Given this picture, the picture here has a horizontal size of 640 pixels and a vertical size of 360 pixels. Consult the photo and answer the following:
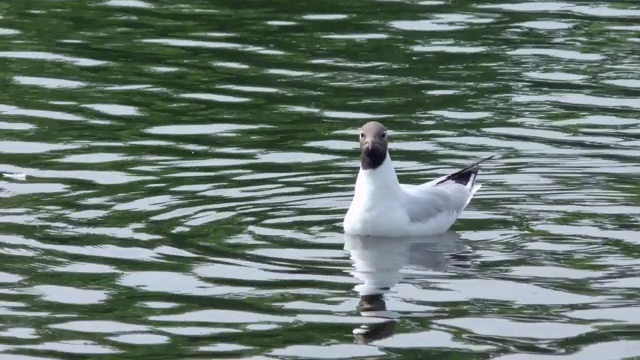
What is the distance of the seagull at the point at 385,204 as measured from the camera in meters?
15.9

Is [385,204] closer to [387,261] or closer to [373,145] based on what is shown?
[373,145]

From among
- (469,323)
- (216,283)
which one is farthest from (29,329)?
(469,323)

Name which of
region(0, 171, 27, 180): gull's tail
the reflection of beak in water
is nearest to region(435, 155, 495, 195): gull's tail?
the reflection of beak in water

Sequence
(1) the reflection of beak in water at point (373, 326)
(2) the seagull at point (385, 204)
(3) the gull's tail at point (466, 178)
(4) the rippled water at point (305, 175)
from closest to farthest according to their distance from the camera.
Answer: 1. (1) the reflection of beak in water at point (373, 326)
2. (4) the rippled water at point (305, 175)
3. (2) the seagull at point (385, 204)
4. (3) the gull's tail at point (466, 178)

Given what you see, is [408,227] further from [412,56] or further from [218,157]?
[412,56]

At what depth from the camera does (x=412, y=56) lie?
23.4m

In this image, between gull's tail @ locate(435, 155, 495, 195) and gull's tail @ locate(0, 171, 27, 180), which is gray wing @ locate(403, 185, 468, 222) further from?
gull's tail @ locate(0, 171, 27, 180)

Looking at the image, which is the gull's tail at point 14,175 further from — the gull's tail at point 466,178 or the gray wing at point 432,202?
the gull's tail at point 466,178

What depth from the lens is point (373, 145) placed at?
1589 centimetres

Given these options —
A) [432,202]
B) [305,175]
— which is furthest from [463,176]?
[305,175]

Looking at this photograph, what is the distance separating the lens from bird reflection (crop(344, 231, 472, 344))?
13.1 meters

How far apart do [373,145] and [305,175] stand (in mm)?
2274

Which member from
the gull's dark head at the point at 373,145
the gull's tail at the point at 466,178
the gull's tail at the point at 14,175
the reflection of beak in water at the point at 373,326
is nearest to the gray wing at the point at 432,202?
the gull's tail at the point at 466,178

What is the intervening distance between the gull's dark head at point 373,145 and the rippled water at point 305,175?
755 millimetres
